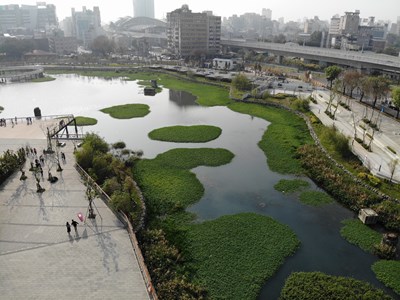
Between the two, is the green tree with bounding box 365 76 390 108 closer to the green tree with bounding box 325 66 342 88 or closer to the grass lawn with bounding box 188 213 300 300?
the green tree with bounding box 325 66 342 88

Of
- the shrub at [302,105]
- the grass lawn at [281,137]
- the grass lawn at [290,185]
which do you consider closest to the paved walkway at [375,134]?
the shrub at [302,105]

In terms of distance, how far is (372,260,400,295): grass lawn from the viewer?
20123mm

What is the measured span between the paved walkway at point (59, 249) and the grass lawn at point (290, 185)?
54.3ft

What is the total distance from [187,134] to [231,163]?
36.2ft

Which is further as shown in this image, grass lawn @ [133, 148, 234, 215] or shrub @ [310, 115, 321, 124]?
shrub @ [310, 115, 321, 124]


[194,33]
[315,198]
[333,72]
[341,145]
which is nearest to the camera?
[315,198]

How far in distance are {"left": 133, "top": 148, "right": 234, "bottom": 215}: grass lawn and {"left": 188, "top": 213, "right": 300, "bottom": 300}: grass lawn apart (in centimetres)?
428

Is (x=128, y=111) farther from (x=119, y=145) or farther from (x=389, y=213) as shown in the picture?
(x=389, y=213)

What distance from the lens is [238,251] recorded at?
22.7 metres

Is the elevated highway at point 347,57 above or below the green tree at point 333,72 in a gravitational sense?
above

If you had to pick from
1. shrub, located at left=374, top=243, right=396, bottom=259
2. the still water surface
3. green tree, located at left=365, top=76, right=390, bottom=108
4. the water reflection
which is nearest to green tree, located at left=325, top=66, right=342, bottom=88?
green tree, located at left=365, top=76, right=390, bottom=108

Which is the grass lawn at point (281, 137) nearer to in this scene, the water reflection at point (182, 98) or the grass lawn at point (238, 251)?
the water reflection at point (182, 98)

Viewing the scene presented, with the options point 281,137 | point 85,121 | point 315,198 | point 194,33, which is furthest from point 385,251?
point 194,33

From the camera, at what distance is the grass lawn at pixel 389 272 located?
20123 millimetres
